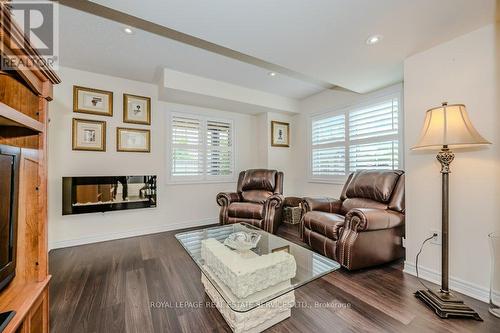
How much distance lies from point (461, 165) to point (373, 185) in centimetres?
85

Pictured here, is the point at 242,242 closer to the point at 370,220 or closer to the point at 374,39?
the point at 370,220

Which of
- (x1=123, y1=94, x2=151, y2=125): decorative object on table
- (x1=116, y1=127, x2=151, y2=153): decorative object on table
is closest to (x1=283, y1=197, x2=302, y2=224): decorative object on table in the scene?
(x1=116, y1=127, x2=151, y2=153): decorative object on table

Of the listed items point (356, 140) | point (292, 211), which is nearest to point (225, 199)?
point (292, 211)

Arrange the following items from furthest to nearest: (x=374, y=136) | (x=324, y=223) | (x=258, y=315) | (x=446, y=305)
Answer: (x=374, y=136), (x=324, y=223), (x=446, y=305), (x=258, y=315)

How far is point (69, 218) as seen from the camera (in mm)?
2906

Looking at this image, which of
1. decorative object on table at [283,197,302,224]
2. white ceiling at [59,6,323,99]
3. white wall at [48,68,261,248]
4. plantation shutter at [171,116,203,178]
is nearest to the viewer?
white ceiling at [59,6,323,99]

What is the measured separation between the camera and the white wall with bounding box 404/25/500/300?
1675 millimetres

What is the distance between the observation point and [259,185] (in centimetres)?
380

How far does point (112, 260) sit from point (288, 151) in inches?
138

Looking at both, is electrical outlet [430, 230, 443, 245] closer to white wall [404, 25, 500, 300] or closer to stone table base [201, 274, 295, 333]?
white wall [404, 25, 500, 300]

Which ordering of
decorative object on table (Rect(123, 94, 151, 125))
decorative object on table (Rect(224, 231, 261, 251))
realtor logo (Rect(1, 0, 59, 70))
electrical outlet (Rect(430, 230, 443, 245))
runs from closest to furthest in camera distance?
realtor logo (Rect(1, 0, 59, 70)), decorative object on table (Rect(224, 231, 261, 251)), electrical outlet (Rect(430, 230, 443, 245)), decorative object on table (Rect(123, 94, 151, 125))

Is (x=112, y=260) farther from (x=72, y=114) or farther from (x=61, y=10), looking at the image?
(x=61, y=10)

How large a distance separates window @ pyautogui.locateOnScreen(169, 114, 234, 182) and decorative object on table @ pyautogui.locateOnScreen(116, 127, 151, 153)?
1.33 feet

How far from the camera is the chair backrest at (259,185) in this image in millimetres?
3664
